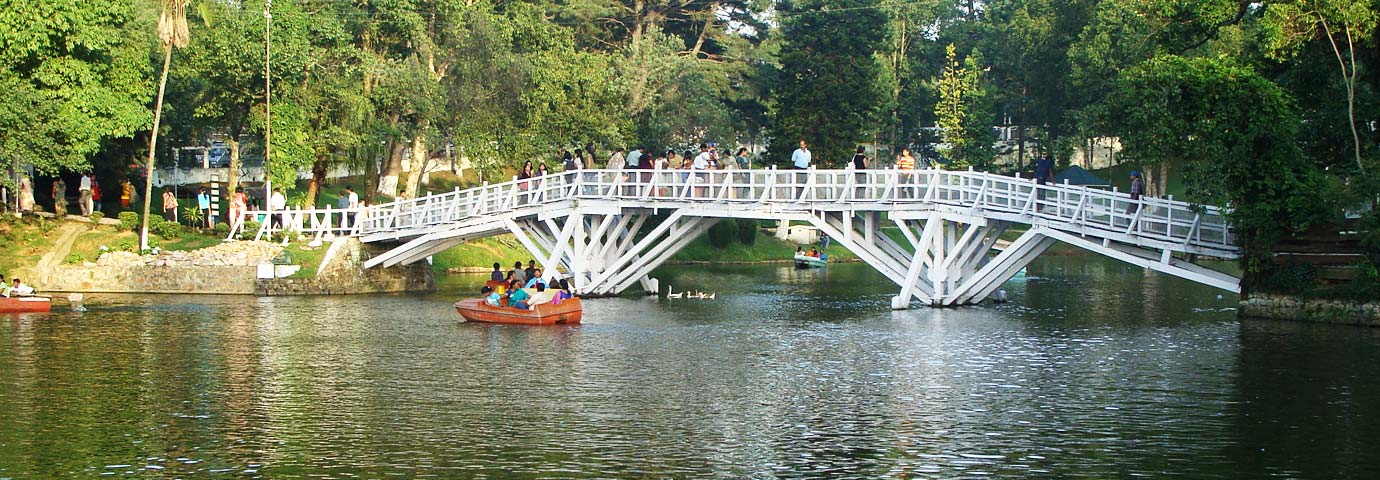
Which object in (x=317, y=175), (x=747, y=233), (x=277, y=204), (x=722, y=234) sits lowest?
(x=722, y=234)

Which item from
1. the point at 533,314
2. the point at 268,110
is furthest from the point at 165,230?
the point at 533,314

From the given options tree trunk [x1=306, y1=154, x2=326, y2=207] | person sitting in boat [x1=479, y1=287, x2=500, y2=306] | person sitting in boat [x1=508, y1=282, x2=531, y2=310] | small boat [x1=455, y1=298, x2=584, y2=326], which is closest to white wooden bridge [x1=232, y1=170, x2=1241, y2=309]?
person sitting in boat [x1=479, y1=287, x2=500, y2=306]

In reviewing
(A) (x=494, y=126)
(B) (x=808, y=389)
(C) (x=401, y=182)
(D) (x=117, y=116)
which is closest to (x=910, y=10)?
(C) (x=401, y=182)

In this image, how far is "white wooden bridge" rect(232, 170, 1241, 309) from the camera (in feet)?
143

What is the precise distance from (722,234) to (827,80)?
939 cm

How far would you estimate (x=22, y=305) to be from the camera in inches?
1855

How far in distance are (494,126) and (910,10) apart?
50524 mm

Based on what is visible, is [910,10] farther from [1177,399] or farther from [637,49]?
[1177,399]

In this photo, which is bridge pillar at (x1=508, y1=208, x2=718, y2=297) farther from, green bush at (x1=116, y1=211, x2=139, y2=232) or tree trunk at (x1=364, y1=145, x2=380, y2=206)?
tree trunk at (x1=364, y1=145, x2=380, y2=206)

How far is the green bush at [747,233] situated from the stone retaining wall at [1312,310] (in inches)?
1682

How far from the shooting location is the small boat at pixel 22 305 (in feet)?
154

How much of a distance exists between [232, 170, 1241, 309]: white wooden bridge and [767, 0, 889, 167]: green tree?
28.5 m

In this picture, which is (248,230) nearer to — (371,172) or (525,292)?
(371,172)

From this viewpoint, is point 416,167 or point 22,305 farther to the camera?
point 416,167
